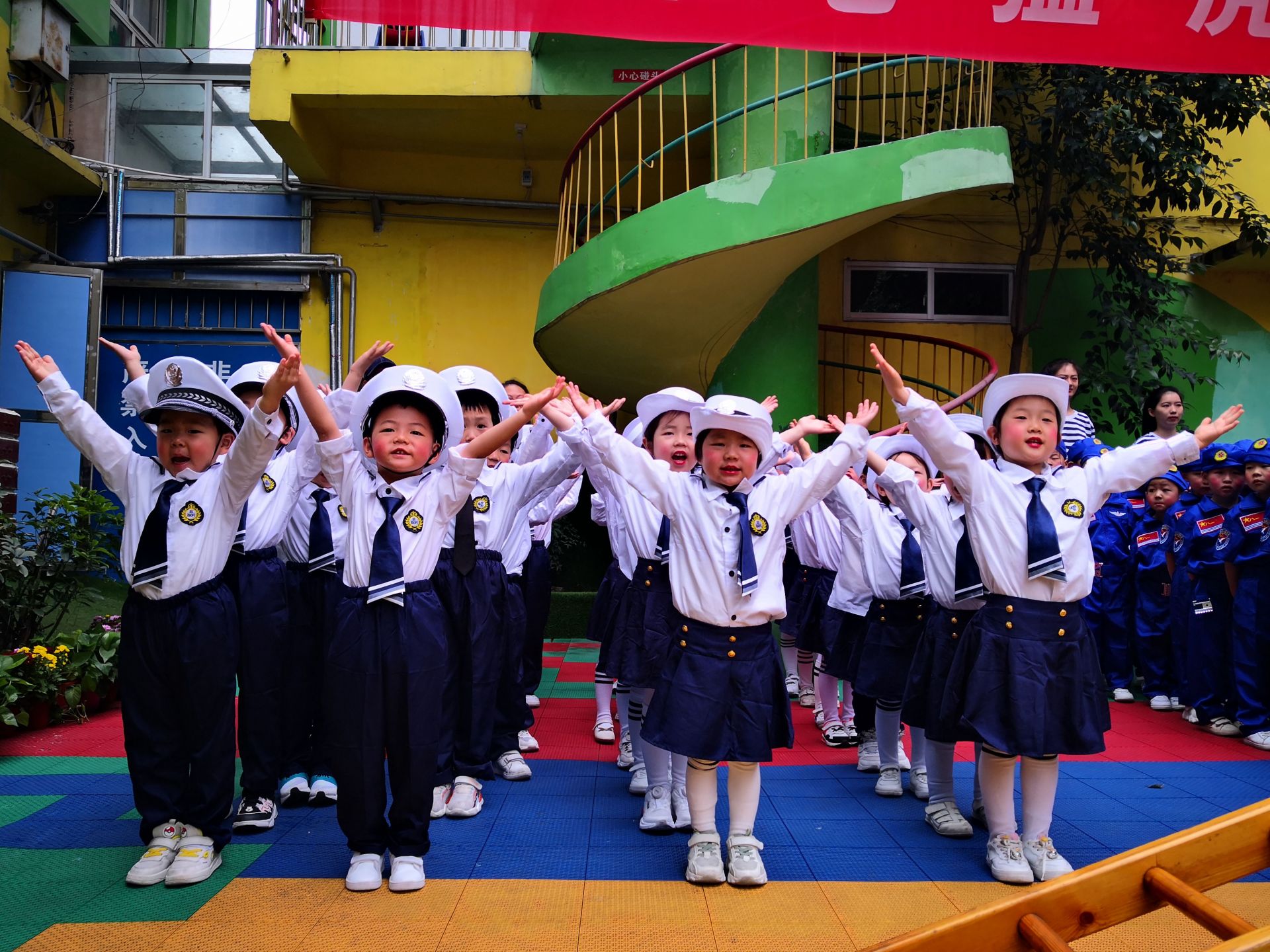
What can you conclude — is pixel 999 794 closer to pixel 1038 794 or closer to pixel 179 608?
pixel 1038 794

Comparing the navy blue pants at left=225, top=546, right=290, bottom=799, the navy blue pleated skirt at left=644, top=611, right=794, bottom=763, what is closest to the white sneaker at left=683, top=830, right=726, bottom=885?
the navy blue pleated skirt at left=644, top=611, right=794, bottom=763

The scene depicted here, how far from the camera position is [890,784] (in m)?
4.53

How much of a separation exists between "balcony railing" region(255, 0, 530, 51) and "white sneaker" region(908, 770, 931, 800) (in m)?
7.22

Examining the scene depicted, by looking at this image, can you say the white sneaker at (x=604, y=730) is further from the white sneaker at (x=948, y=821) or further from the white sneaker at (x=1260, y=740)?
the white sneaker at (x=1260, y=740)

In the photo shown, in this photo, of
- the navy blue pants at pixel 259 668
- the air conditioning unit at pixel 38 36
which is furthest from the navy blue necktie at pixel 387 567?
the air conditioning unit at pixel 38 36

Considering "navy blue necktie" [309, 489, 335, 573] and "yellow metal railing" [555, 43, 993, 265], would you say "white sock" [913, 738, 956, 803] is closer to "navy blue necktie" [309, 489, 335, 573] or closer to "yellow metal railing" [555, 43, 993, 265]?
"navy blue necktie" [309, 489, 335, 573]

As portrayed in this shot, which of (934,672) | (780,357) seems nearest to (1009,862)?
(934,672)

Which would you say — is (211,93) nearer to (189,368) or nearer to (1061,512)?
(189,368)

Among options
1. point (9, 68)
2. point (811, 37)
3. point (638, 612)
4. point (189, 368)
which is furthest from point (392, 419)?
point (9, 68)

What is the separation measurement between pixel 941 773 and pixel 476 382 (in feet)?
8.71

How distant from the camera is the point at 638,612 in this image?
4.55 meters

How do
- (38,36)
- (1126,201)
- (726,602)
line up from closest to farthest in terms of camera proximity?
(726,602) < (38,36) < (1126,201)

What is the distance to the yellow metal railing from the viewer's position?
7.75 meters

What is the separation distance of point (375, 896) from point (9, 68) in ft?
29.5
